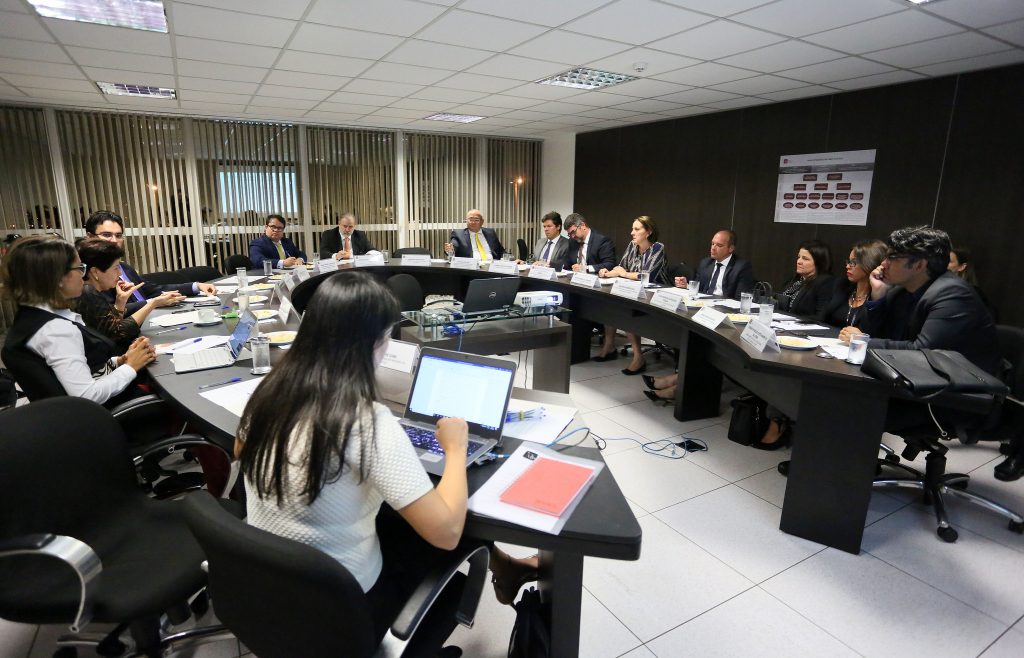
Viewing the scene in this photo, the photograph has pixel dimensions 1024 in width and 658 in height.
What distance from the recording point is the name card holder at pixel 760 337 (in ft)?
8.07

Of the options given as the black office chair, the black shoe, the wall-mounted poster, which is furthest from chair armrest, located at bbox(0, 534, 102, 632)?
the wall-mounted poster

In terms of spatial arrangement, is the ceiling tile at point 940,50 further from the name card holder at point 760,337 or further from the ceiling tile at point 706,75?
the name card holder at point 760,337

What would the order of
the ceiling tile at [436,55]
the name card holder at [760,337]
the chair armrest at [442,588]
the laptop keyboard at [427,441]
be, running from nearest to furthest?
the chair armrest at [442,588]
the laptop keyboard at [427,441]
the name card holder at [760,337]
the ceiling tile at [436,55]

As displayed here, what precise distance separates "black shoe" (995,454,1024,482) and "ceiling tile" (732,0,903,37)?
7.58ft

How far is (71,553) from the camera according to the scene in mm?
→ 1243

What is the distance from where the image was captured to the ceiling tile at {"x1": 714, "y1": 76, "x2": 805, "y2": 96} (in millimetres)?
4410

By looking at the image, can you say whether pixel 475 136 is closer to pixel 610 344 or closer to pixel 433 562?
pixel 610 344

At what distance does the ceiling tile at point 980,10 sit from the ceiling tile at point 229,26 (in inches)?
142

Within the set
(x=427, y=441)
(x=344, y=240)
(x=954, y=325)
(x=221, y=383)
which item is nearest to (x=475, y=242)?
(x=344, y=240)

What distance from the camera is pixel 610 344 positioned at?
5.05 meters

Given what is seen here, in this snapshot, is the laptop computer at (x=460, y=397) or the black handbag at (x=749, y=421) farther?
the black handbag at (x=749, y=421)

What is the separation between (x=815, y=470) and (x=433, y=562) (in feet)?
5.86

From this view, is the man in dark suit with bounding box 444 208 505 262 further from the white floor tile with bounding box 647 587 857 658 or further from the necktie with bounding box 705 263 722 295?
the white floor tile with bounding box 647 587 857 658

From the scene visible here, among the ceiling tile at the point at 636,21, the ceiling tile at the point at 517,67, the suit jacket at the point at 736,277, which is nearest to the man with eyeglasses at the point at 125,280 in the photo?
the ceiling tile at the point at 517,67
